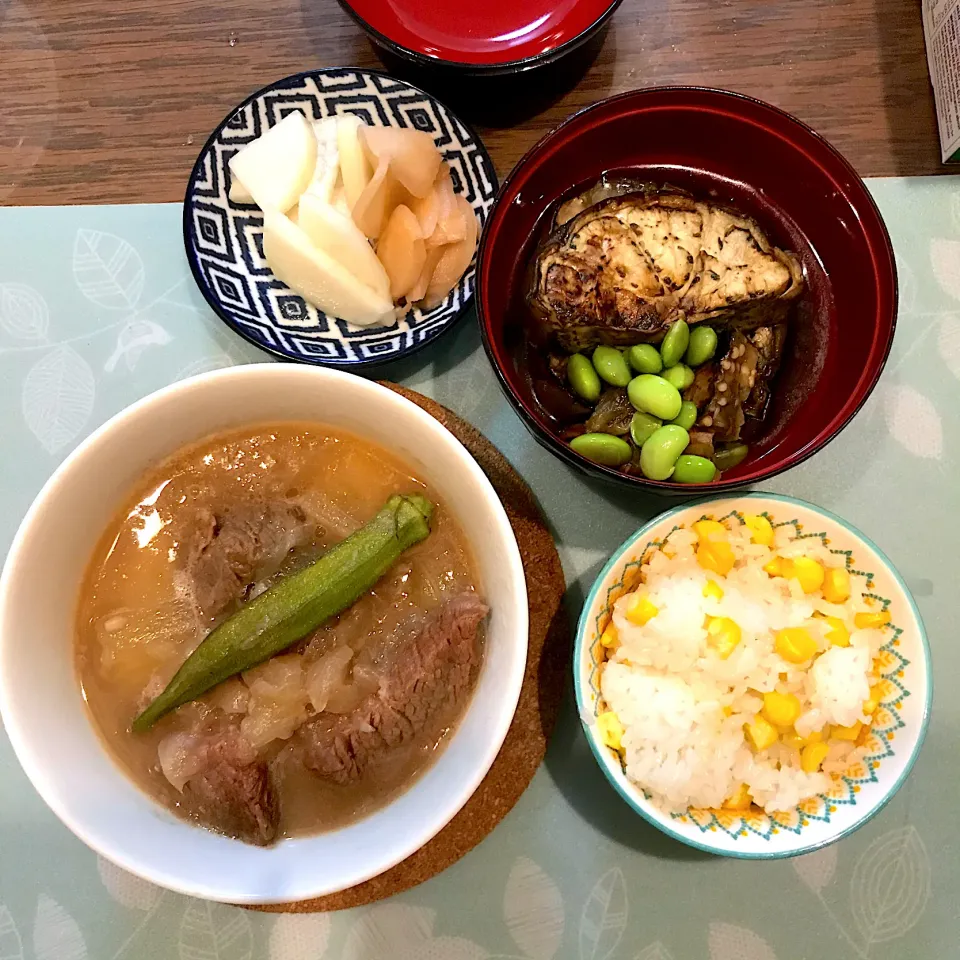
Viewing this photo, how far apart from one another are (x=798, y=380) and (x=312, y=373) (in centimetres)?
84

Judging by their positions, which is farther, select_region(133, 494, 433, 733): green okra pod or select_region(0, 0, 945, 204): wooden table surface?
select_region(0, 0, 945, 204): wooden table surface

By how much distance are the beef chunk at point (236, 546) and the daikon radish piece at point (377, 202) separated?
0.53 metres

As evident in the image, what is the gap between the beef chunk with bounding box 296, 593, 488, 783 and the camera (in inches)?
45.1

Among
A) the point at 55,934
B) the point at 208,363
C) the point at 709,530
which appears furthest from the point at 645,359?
the point at 55,934

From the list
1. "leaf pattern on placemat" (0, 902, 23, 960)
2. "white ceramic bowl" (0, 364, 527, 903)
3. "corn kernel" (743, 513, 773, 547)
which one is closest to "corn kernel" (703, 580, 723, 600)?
"corn kernel" (743, 513, 773, 547)

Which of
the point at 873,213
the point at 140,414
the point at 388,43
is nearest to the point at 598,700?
the point at 140,414

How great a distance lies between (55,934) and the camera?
134cm

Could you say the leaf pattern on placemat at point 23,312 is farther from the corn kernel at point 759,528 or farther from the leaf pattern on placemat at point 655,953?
the leaf pattern on placemat at point 655,953

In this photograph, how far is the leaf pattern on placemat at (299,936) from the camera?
→ 1339 millimetres

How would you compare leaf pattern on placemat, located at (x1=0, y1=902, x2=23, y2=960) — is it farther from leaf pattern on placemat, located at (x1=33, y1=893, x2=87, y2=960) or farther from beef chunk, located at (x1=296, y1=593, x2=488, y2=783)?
beef chunk, located at (x1=296, y1=593, x2=488, y2=783)

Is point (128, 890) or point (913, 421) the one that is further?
point (913, 421)

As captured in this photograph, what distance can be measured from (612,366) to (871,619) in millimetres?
574

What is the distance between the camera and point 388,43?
1.42 meters

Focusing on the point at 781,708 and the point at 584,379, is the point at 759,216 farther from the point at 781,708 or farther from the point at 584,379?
the point at 781,708
